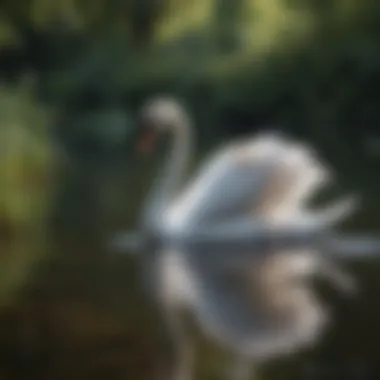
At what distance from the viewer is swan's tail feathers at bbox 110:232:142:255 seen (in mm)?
1056

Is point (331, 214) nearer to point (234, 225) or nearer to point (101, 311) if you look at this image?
point (234, 225)

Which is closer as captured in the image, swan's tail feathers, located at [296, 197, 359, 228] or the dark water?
the dark water

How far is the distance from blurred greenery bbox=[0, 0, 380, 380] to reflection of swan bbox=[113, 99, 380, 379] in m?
0.03

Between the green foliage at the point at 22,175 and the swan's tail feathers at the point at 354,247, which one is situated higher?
the green foliage at the point at 22,175

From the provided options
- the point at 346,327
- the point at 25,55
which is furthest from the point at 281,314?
the point at 25,55

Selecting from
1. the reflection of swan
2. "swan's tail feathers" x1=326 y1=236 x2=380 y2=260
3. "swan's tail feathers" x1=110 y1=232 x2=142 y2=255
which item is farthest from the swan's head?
"swan's tail feathers" x1=326 y1=236 x2=380 y2=260

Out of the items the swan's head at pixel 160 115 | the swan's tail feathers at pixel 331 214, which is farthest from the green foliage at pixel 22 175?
the swan's tail feathers at pixel 331 214

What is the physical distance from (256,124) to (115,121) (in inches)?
7.8

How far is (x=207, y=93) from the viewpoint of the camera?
1.10 m

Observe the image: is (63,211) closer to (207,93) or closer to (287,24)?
(207,93)

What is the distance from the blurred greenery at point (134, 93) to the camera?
107 centimetres

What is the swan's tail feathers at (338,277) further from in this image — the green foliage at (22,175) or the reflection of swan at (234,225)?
Result: the green foliage at (22,175)

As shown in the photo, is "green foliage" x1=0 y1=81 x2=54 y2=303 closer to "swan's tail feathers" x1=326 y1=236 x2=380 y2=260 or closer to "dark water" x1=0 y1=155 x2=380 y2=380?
"dark water" x1=0 y1=155 x2=380 y2=380

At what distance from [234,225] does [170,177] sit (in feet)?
0.36
